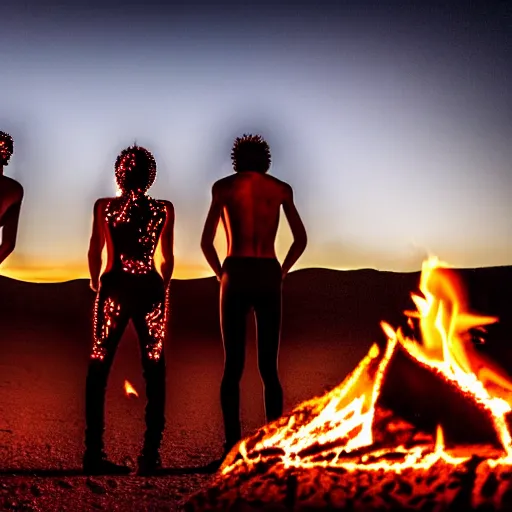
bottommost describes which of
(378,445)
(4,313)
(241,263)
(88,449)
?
(4,313)

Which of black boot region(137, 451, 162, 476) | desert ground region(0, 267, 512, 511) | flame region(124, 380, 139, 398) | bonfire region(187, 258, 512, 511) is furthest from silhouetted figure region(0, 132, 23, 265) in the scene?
flame region(124, 380, 139, 398)

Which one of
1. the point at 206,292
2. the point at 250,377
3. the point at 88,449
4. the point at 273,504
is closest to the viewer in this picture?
the point at 273,504

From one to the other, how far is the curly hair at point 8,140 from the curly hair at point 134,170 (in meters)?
0.85

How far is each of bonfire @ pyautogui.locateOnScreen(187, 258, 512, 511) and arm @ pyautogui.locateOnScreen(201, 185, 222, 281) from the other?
1521 mm

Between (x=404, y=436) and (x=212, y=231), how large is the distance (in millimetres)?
2196

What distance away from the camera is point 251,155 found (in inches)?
226

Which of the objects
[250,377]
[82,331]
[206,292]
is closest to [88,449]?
[250,377]

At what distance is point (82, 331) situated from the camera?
21656 millimetres

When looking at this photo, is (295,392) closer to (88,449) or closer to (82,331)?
(88,449)

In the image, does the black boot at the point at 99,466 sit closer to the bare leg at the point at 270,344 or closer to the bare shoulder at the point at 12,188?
the bare leg at the point at 270,344

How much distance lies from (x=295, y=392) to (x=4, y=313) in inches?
766

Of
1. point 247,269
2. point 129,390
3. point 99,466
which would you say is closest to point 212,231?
point 247,269

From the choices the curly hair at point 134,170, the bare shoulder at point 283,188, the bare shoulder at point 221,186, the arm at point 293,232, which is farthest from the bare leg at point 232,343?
the curly hair at point 134,170

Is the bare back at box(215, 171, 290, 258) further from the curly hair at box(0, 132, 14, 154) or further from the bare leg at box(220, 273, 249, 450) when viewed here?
the curly hair at box(0, 132, 14, 154)
